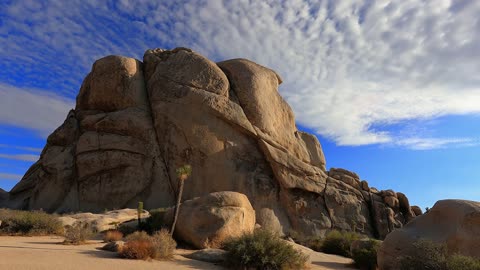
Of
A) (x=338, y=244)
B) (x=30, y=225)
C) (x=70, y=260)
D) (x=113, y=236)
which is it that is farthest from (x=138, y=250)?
(x=338, y=244)

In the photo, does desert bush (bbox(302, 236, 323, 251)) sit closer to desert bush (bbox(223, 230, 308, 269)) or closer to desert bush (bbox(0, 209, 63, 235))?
desert bush (bbox(223, 230, 308, 269))

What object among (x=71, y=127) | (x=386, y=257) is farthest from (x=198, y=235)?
(x=71, y=127)

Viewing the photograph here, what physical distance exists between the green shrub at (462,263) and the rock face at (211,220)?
829 cm

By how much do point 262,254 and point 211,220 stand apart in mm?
4174

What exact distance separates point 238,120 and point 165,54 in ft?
30.6

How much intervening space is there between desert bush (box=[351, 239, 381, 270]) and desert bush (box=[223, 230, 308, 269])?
4.40 metres

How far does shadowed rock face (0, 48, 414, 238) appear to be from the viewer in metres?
28.5

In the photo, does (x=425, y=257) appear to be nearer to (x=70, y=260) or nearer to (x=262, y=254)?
(x=262, y=254)

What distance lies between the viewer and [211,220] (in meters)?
17.0

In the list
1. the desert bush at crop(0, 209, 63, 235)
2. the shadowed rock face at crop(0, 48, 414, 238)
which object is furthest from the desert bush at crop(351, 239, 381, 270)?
the desert bush at crop(0, 209, 63, 235)

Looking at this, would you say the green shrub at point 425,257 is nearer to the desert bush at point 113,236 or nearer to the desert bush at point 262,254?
the desert bush at point 262,254

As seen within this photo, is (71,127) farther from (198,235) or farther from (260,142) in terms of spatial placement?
(198,235)

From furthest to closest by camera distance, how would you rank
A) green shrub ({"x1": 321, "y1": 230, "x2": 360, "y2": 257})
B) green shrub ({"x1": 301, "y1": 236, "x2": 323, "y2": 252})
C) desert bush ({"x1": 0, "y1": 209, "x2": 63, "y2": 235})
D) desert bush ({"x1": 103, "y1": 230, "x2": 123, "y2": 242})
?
1. green shrub ({"x1": 301, "y1": 236, "x2": 323, "y2": 252})
2. green shrub ({"x1": 321, "y1": 230, "x2": 360, "y2": 257})
3. desert bush ({"x1": 0, "y1": 209, "x2": 63, "y2": 235})
4. desert bush ({"x1": 103, "y1": 230, "x2": 123, "y2": 242})

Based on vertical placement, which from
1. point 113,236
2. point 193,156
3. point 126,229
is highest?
point 193,156
